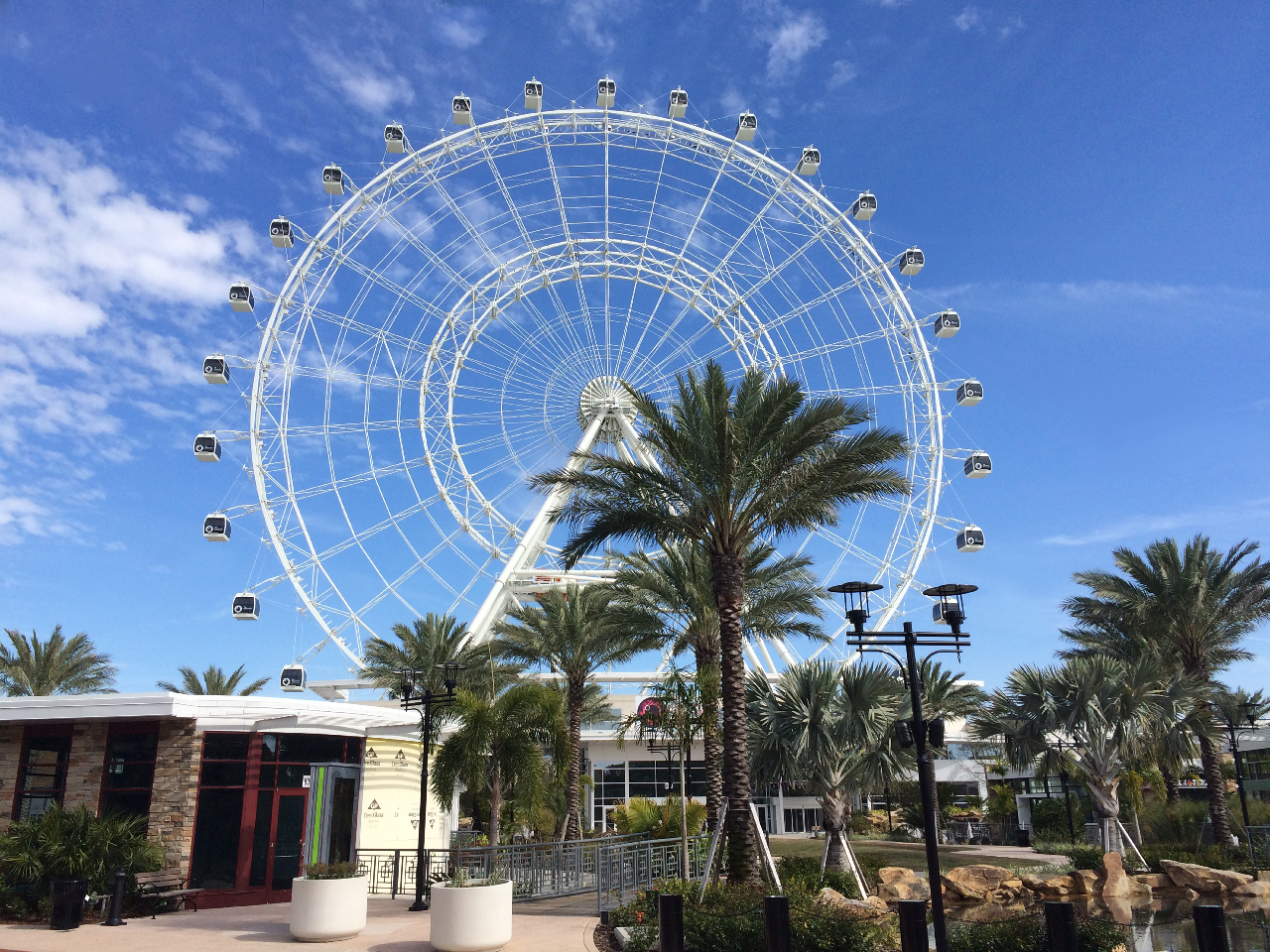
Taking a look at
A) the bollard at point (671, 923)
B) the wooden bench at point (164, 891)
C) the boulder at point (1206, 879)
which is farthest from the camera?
the boulder at point (1206, 879)

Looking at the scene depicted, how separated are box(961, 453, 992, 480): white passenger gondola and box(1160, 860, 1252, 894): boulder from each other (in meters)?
16.4

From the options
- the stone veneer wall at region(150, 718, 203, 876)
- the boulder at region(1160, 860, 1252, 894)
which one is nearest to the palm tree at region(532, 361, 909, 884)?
the stone veneer wall at region(150, 718, 203, 876)

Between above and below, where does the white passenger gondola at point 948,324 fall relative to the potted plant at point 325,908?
above

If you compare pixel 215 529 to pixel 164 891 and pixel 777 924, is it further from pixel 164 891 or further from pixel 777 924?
pixel 777 924

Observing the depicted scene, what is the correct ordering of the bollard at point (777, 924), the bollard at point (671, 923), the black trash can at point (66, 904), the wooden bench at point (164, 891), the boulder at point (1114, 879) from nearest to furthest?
the bollard at point (777, 924) < the bollard at point (671, 923) < the black trash can at point (66, 904) < the wooden bench at point (164, 891) < the boulder at point (1114, 879)

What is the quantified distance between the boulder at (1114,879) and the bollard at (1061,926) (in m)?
9.74

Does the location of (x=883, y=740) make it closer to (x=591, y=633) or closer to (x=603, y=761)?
(x=591, y=633)

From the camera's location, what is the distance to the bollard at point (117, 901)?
1527 centimetres

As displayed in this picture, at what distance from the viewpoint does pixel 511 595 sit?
36156 mm

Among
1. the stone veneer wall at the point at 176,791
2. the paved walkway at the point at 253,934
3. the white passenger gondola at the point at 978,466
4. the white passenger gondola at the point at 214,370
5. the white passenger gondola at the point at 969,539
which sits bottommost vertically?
the paved walkway at the point at 253,934

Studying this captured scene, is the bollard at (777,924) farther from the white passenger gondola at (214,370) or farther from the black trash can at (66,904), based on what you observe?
the white passenger gondola at (214,370)

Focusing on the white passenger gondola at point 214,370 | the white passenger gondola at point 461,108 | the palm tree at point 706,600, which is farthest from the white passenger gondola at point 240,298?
the palm tree at point 706,600

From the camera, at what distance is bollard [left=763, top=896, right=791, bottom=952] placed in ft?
35.6

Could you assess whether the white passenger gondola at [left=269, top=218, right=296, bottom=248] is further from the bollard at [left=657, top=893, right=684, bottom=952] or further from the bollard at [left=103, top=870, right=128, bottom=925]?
the bollard at [left=657, top=893, right=684, bottom=952]
